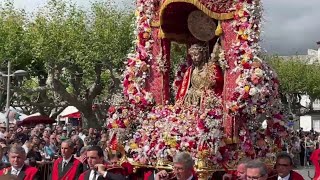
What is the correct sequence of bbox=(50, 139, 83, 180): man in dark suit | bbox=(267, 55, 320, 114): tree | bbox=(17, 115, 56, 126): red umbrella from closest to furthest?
1. bbox=(50, 139, 83, 180): man in dark suit
2. bbox=(17, 115, 56, 126): red umbrella
3. bbox=(267, 55, 320, 114): tree

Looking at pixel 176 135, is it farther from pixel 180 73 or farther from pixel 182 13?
pixel 182 13

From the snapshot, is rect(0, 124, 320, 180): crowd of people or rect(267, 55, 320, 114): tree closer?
rect(0, 124, 320, 180): crowd of people

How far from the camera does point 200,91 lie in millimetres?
10984

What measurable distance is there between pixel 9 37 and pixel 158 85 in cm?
1983

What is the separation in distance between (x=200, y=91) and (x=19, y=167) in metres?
4.03

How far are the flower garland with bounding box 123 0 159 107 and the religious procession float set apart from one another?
2 centimetres

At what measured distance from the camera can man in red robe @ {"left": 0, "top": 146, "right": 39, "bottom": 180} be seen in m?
8.02

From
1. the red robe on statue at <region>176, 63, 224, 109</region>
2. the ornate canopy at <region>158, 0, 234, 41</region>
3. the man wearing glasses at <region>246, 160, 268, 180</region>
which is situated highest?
the ornate canopy at <region>158, 0, 234, 41</region>

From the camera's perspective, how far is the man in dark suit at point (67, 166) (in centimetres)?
882

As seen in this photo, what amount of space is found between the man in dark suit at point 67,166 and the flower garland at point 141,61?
2.58 m

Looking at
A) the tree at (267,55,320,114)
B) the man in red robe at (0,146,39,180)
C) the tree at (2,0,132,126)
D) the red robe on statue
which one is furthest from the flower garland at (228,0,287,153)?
the tree at (267,55,320,114)

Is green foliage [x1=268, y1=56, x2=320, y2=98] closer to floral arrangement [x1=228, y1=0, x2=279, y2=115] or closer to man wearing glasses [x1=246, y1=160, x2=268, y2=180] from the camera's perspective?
floral arrangement [x1=228, y1=0, x2=279, y2=115]

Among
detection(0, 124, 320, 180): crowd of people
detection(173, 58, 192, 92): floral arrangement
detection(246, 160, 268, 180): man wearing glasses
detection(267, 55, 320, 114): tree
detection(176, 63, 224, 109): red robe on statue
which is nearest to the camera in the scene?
detection(246, 160, 268, 180): man wearing glasses

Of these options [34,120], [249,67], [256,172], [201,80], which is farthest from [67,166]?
[34,120]
